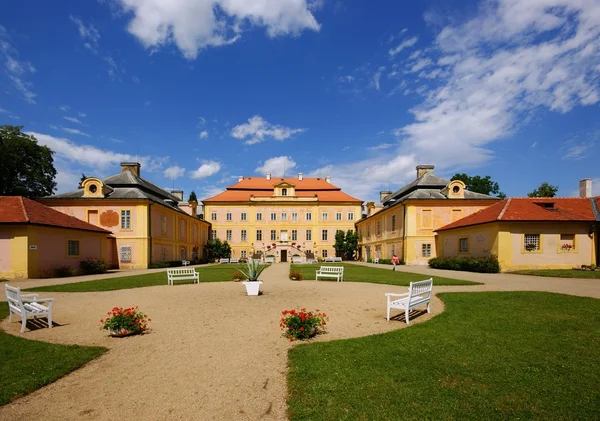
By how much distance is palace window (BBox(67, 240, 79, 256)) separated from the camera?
22606 millimetres

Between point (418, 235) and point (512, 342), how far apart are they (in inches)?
1107

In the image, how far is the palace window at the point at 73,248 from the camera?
22.6 m

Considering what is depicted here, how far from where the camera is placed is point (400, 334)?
20.6 ft

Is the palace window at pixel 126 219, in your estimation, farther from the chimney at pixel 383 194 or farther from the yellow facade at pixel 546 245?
the chimney at pixel 383 194

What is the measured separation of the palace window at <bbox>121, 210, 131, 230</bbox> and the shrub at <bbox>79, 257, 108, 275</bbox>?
5925 millimetres

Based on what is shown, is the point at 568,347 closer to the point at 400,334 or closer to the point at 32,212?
the point at 400,334

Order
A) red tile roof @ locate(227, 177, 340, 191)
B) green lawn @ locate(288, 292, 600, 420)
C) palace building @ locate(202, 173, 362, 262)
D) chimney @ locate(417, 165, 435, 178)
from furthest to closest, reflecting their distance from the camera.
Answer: red tile roof @ locate(227, 177, 340, 191) → palace building @ locate(202, 173, 362, 262) → chimney @ locate(417, 165, 435, 178) → green lawn @ locate(288, 292, 600, 420)

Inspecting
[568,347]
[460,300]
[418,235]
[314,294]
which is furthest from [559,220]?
[568,347]

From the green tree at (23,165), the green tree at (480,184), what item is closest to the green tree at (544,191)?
the green tree at (480,184)

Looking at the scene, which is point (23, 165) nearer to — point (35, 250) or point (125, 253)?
point (125, 253)

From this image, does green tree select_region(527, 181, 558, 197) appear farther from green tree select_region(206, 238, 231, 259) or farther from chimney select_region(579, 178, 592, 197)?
green tree select_region(206, 238, 231, 259)

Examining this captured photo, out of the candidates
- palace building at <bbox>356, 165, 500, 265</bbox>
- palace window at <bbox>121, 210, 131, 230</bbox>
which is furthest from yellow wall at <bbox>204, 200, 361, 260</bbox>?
palace window at <bbox>121, 210, 131, 230</bbox>

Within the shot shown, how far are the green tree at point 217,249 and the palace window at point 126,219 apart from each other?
→ 17.7 metres

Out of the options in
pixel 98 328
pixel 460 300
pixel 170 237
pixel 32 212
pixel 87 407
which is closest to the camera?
pixel 87 407
